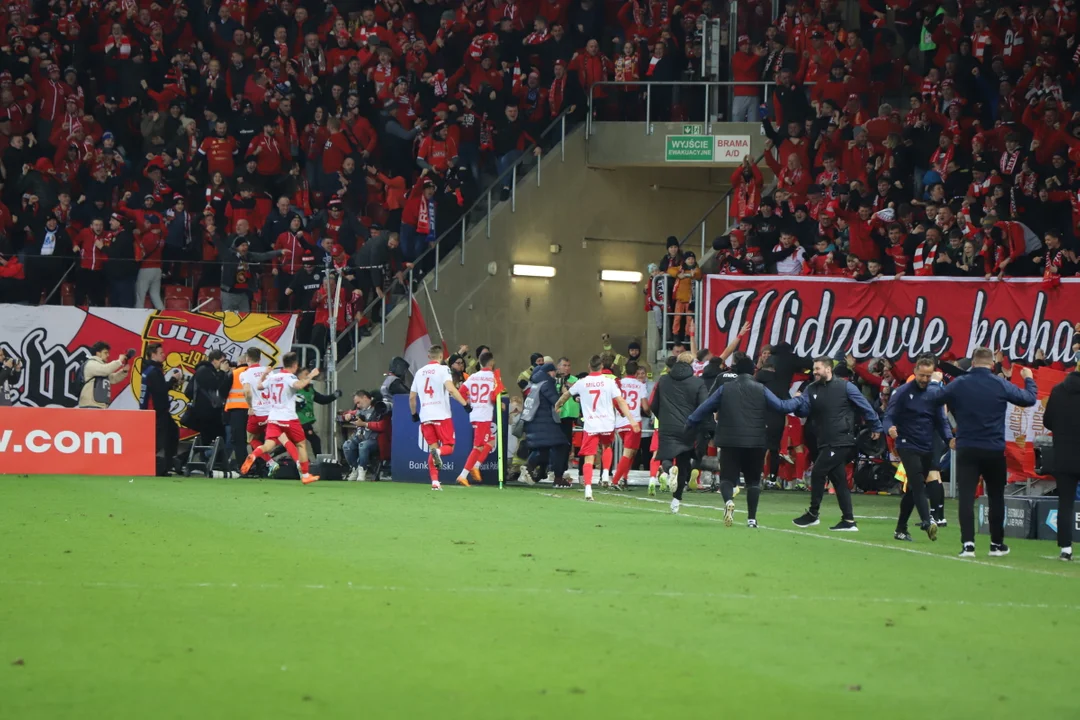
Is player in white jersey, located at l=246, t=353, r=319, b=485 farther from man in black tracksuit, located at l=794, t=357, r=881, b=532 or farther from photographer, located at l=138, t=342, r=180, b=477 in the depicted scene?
man in black tracksuit, located at l=794, t=357, r=881, b=532

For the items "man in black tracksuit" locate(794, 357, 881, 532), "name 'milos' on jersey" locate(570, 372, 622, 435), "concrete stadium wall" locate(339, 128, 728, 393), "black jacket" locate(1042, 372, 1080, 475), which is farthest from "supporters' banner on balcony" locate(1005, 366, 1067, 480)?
"concrete stadium wall" locate(339, 128, 728, 393)

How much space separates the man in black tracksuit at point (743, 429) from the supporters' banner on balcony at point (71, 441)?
10.8 m

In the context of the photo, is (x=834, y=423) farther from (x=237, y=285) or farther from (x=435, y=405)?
(x=237, y=285)

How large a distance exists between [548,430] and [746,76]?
1081 cm

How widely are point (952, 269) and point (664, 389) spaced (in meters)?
6.49

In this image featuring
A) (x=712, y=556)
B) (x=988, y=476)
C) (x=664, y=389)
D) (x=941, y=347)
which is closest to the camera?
(x=712, y=556)

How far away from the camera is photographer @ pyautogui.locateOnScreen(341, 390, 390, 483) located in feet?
85.2

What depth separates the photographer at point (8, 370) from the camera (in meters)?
26.5

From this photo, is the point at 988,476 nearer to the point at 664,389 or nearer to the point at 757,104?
the point at 664,389

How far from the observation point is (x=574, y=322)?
110 feet

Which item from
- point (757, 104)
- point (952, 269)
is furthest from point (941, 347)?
point (757, 104)

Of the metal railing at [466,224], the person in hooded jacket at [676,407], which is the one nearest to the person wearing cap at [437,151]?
the metal railing at [466,224]

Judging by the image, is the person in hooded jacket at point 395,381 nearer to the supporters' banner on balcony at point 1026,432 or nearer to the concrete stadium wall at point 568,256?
the concrete stadium wall at point 568,256

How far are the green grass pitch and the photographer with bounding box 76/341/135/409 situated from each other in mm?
8741
